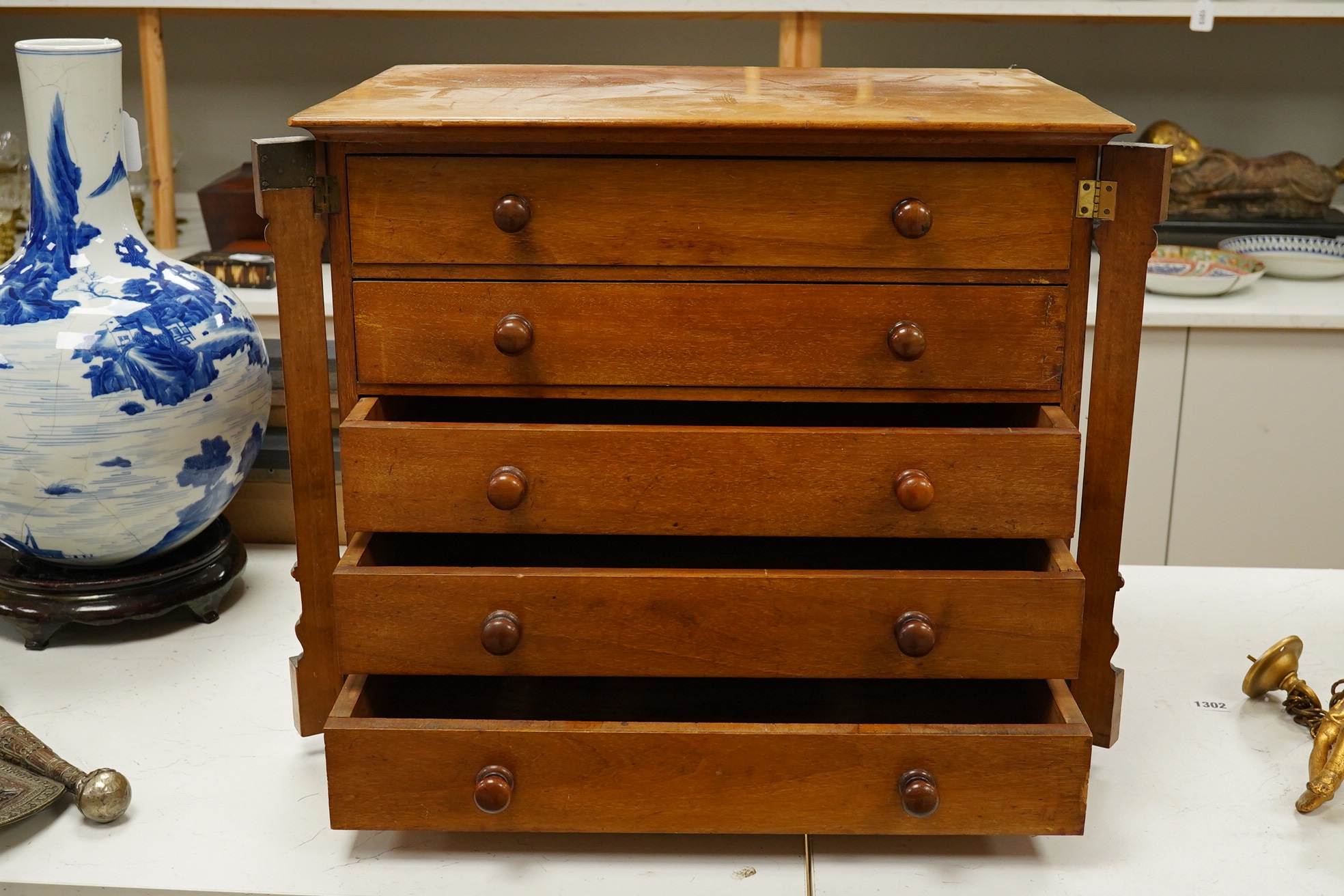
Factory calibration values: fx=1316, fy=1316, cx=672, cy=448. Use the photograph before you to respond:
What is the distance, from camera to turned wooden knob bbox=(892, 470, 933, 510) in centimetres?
96

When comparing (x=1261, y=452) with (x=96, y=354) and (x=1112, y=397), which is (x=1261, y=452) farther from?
(x=96, y=354)

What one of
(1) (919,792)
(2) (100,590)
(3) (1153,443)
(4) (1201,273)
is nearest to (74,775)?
(2) (100,590)

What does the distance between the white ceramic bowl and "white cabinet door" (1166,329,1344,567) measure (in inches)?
11.7

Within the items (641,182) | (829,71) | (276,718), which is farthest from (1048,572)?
(276,718)

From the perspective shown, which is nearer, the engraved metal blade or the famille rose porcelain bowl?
the engraved metal blade

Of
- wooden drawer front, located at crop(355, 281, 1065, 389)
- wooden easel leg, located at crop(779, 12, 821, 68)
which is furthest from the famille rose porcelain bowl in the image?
wooden drawer front, located at crop(355, 281, 1065, 389)

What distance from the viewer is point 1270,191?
2.63m

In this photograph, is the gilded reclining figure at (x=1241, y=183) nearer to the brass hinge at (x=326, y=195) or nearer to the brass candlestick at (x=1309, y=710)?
the brass candlestick at (x=1309, y=710)

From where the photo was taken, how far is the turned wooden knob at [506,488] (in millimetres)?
960

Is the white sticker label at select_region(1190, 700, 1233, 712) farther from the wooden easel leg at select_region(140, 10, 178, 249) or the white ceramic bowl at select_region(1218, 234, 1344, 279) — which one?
the wooden easel leg at select_region(140, 10, 178, 249)

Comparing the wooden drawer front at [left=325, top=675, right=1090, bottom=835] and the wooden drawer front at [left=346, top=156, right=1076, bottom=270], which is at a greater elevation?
the wooden drawer front at [left=346, top=156, right=1076, bottom=270]

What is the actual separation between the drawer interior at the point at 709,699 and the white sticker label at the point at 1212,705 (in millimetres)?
185

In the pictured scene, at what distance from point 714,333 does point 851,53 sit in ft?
6.70

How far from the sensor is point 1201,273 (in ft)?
7.88
